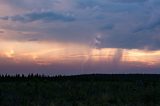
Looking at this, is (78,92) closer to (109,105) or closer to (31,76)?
(109,105)

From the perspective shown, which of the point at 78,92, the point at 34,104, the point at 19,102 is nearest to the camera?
the point at 34,104

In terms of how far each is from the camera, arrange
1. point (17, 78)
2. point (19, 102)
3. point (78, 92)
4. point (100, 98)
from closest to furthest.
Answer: point (19, 102) → point (100, 98) → point (78, 92) → point (17, 78)

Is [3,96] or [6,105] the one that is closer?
[6,105]

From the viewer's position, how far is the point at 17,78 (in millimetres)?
85375

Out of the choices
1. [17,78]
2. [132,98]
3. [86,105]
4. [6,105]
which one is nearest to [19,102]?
[6,105]

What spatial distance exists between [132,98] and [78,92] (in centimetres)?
775

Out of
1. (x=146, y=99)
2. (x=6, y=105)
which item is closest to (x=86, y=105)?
(x=6, y=105)

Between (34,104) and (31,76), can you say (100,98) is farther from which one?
(31,76)

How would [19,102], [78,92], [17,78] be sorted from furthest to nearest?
[17,78]
[78,92]
[19,102]

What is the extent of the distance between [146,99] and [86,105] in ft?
30.0

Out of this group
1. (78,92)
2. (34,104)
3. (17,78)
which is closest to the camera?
(34,104)

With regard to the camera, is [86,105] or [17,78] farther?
[17,78]

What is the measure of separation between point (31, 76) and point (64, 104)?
54300mm

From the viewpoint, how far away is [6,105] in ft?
112
